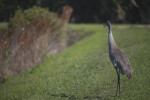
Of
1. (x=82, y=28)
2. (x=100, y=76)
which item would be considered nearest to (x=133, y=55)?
(x=100, y=76)

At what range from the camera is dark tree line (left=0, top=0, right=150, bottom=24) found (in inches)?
1078

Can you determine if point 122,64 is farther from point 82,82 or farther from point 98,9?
point 98,9

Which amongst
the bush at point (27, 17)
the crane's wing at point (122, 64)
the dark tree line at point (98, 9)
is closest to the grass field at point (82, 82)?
the crane's wing at point (122, 64)

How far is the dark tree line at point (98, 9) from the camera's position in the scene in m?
27.4

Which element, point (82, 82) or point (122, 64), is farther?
point (82, 82)

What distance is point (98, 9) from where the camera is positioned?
34625mm

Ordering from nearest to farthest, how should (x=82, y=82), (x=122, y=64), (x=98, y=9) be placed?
(x=122, y=64), (x=82, y=82), (x=98, y=9)

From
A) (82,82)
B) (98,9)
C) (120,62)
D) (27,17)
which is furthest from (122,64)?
(98,9)

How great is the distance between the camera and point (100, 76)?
424 inches

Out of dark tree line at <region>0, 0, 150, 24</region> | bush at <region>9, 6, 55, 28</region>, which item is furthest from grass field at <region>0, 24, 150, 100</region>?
dark tree line at <region>0, 0, 150, 24</region>

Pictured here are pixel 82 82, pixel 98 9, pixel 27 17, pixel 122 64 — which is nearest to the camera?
pixel 122 64

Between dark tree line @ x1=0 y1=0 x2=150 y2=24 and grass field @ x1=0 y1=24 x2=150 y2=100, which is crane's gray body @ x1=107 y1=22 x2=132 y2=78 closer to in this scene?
grass field @ x1=0 y1=24 x2=150 y2=100

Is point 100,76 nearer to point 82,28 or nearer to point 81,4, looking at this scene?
point 82,28

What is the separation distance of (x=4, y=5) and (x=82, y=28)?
7.72 m
